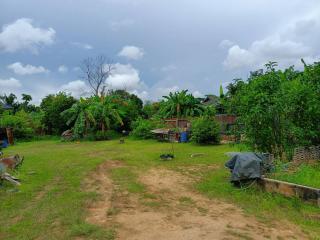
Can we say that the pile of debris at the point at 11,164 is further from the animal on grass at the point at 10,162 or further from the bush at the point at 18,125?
the bush at the point at 18,125

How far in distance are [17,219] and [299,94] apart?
8.20 meters

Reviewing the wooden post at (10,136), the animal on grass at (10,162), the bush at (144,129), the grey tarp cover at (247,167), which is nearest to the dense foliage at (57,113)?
the wooden post at (10,136)

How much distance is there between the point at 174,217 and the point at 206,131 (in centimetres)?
1279

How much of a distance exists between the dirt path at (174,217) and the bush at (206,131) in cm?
1028

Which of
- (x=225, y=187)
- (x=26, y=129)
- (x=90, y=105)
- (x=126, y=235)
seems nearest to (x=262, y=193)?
(x=225, y=187)

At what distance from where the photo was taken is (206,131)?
17.8 m

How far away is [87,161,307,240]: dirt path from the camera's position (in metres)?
4.48

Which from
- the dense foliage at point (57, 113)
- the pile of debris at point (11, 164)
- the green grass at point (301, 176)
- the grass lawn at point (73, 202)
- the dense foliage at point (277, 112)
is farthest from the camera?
the dense foliage at point (57, 113)

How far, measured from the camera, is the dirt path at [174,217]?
448cm

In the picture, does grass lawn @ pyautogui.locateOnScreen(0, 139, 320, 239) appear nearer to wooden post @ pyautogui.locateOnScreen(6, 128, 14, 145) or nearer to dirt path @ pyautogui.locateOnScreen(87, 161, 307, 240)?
dirt path @ pyautogui.locateOnScreen(87, 161, 307, 240)

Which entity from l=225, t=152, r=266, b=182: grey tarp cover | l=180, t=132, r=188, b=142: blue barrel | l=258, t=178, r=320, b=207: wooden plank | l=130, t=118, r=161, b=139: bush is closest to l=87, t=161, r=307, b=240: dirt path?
l=225, t=152, r=266, b=182: grey tarp cover

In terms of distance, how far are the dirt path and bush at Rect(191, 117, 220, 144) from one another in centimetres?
1028

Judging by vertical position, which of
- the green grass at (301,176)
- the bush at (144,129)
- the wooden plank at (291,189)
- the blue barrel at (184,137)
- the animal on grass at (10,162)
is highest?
the bush at (144,129)

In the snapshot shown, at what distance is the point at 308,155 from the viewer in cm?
905
